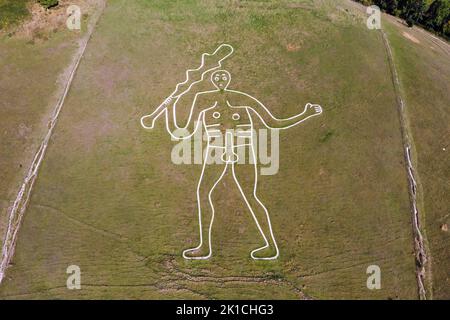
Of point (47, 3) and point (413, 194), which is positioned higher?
point (413, 194)

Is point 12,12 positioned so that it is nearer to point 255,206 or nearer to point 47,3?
point 47,3

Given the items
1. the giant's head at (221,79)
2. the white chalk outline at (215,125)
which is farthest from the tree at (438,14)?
the giant's head at (221,79)

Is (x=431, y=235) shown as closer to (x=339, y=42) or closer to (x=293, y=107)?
(x=293, y=107)

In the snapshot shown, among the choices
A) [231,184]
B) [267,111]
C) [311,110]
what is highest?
[311,110]

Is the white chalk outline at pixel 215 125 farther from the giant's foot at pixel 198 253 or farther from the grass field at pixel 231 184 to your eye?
the grass field at pixel 231 184

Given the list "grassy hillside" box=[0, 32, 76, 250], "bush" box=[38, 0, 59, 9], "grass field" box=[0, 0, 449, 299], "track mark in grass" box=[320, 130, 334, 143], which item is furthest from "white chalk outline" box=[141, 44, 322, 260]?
"bush" box=[38, 0, 59, 9]

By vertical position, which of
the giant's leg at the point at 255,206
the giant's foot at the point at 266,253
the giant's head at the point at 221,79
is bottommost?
the giant's foot at the point at 266,253

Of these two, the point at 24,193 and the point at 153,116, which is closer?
the point at 24,193

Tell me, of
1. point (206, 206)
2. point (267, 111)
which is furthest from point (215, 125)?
point (206, 206)
